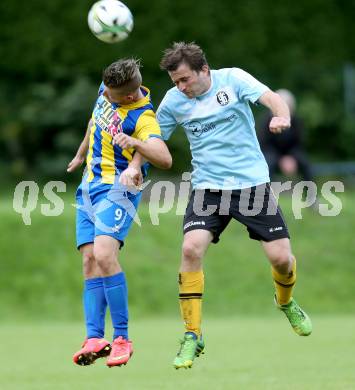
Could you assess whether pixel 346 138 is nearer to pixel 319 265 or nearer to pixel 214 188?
pixel 319 265

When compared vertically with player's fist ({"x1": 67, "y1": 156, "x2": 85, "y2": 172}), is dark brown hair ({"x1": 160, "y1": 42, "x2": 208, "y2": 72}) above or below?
above

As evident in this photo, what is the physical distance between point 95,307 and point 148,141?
131 cm

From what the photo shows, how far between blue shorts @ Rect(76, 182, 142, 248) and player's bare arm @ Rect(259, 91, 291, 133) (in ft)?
3.98

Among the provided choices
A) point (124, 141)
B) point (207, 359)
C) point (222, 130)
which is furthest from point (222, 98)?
point (207, 359)

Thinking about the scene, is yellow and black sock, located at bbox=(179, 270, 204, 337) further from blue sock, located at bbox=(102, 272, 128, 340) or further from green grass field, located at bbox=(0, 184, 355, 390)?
green grass field, located at bbox=(0, 184, 355, 390)

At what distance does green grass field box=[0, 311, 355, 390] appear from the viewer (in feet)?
27.1

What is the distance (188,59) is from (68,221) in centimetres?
954

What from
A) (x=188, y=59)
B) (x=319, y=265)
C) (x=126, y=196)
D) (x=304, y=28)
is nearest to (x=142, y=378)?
(x=126, y=196)

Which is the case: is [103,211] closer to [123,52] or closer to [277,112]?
[277,112]

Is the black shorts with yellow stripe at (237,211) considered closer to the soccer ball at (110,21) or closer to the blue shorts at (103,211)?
the blue shorts at (103,211)

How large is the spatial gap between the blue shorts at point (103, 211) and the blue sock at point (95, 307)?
327mm

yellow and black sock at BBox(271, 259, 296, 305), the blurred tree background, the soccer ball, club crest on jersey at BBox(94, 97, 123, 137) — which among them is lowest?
yellow and black sock at BBox(271, 259, 296, 305)

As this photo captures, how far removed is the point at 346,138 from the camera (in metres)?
24.0

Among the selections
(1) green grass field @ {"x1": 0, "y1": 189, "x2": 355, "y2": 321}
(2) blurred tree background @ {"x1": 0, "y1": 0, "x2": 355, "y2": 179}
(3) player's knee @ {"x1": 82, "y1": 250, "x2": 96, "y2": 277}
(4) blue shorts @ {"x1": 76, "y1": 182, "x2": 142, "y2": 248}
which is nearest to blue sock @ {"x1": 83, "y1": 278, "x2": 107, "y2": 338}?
(3) player's knee @ {"x1": 82, "y1": 250, "x2": 96, "y2": 277}
